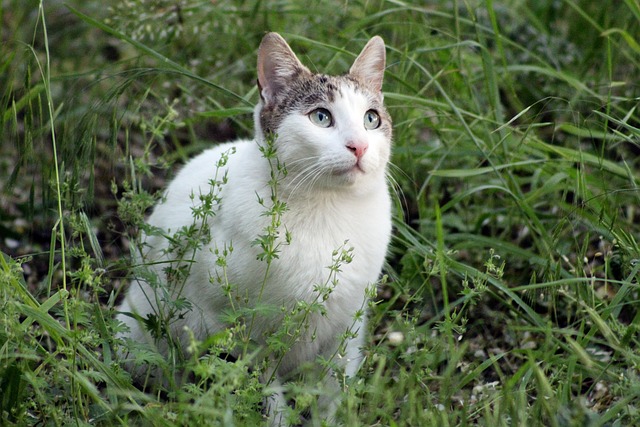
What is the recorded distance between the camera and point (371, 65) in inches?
119

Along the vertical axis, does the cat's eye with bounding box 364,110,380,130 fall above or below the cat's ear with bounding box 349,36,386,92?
below

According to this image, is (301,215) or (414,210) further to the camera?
(414,210)

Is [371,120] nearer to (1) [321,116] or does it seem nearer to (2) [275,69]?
(1) [321,116]

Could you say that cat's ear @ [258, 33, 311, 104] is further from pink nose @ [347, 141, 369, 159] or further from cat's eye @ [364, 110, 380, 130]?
pink nose @ [347, 141, 369, 159]

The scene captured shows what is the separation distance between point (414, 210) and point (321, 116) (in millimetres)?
1447

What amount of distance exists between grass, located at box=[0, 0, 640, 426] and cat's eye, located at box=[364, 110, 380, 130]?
0.37m

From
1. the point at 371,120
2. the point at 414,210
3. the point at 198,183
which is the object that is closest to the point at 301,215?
the point at 371,120

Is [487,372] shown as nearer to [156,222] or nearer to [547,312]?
[547,312]

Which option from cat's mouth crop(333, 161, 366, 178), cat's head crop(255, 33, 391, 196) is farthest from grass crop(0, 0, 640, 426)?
cat's mouth crop(333, 161, 366, 178)

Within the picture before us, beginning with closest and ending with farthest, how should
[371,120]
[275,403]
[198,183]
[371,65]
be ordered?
[275,403] < [371,120] < [371,65] < [198,183]

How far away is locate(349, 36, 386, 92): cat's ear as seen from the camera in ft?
9.77

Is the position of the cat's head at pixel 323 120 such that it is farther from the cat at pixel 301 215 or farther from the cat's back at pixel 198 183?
the cat's back at pixel 198 183

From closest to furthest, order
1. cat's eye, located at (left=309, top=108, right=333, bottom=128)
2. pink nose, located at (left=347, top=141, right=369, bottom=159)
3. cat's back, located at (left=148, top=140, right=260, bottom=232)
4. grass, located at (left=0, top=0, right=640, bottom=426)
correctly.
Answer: grass, located at (left=0, top=0, right=640, bottom=426) < pink nose, located at (left=347, top=141, right=369, bottom=159) < cat's eye, located at (left=309, top=108, right=333, bottom=128) < cat's back, located at (left=148, top=140, right=260, bottom=232)

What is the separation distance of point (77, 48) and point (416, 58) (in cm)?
224
